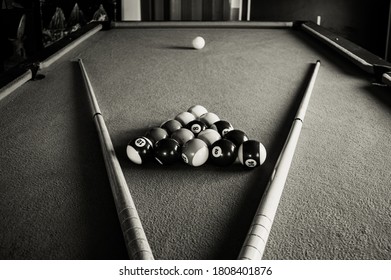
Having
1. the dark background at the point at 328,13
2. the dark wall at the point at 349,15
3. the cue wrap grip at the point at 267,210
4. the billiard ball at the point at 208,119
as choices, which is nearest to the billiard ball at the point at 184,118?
the billiard ball at the point at 208,119

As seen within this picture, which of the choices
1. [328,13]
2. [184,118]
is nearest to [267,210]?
[184,118]

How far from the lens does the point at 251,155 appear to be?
1244mm

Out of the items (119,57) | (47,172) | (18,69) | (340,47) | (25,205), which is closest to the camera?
(25,205)

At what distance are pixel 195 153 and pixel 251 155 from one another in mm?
153

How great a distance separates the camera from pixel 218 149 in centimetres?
127

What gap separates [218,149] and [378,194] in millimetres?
427

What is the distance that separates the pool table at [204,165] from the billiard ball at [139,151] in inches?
0.8

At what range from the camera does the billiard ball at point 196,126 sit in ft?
4.76

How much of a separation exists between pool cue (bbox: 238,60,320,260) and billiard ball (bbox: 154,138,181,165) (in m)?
0.28

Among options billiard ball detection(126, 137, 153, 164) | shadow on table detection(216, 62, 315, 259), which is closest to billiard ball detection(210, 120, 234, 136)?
shadow on table detection(216, 62, 315, 259)

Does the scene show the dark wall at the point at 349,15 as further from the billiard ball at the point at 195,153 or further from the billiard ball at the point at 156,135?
the billiard ball at the point at 195,153

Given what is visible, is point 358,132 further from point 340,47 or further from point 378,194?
point 340,47

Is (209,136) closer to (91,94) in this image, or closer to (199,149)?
(199,149)

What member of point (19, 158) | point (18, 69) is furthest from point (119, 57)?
point (19, 158)
